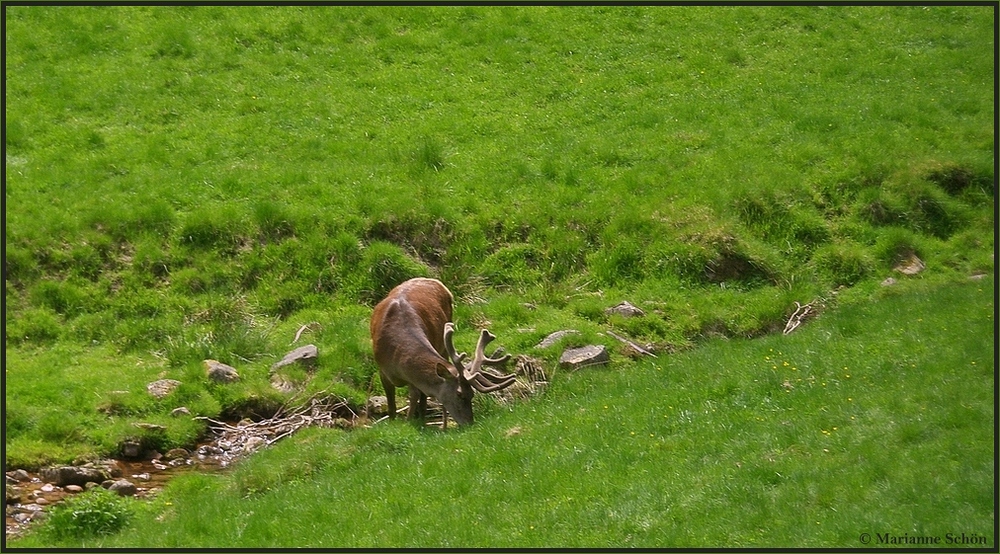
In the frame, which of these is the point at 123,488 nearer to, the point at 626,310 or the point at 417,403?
the point at 417,403

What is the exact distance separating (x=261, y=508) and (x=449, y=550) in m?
2.71

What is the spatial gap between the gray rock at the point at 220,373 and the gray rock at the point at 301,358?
675mm

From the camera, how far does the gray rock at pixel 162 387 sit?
→ 17.0 metres

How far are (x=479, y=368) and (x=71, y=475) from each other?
584cm

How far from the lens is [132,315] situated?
64.3ft

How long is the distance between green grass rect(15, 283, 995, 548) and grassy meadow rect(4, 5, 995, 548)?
0.18 ft

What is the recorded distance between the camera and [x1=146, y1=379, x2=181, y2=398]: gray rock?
55.8 ft

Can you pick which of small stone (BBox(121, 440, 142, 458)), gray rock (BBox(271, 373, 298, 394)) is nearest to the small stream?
small stone (BBox(121, 440, 142, 458))

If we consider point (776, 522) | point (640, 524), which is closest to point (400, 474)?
point (640, 524)

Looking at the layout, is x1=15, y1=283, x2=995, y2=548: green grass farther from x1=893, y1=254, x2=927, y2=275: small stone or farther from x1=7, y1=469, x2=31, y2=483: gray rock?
x1=893, y1=254, x2=927, y2=275: small stone

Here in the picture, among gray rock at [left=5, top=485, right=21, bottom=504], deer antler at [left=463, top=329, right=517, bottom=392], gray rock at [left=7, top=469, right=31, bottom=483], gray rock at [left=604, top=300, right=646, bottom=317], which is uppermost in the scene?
deer antler at [left=463, top=329, right=517, bottom=392]

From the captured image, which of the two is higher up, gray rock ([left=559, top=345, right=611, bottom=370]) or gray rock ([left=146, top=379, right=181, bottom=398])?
gray rock ([left=559, top=345, right=611, bottom=370])

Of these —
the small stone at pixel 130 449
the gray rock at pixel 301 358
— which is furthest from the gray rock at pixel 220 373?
the small stone at pixel 130 449

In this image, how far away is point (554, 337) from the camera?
18766 millimetres
